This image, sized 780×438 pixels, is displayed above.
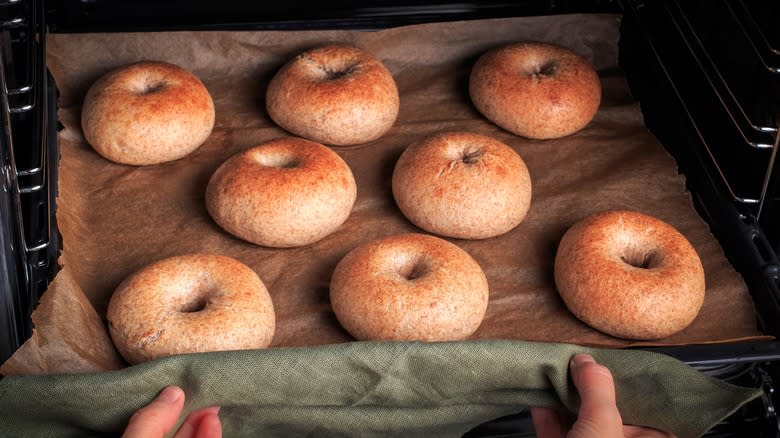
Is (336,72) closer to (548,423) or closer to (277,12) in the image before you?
(277,12)

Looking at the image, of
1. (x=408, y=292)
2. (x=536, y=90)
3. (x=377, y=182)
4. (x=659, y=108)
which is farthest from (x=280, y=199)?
(x=659, y=108)

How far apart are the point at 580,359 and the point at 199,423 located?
2.57 ft

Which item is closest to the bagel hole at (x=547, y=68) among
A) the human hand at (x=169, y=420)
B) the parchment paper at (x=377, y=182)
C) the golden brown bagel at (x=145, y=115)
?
the parchment paper at (x=377, y=182)

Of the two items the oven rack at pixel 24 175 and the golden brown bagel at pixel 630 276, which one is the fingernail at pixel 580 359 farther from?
the oven rack at pixel 24 175

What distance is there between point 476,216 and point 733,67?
0.83 m

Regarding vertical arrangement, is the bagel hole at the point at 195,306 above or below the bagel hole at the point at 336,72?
below

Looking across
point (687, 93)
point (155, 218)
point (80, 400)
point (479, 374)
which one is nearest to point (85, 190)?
point (155, 218)

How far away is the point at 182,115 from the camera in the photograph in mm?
2568

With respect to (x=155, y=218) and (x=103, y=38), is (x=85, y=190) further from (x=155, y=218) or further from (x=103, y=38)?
(x=103, y=38)

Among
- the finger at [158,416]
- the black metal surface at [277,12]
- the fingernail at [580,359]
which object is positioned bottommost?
the finger at [158,416]

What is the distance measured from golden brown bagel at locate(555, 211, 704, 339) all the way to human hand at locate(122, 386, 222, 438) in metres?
0.96

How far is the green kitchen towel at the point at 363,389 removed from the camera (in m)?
1.67

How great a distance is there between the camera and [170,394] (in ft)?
5.49

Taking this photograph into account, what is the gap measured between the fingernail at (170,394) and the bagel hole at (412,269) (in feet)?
2.34
